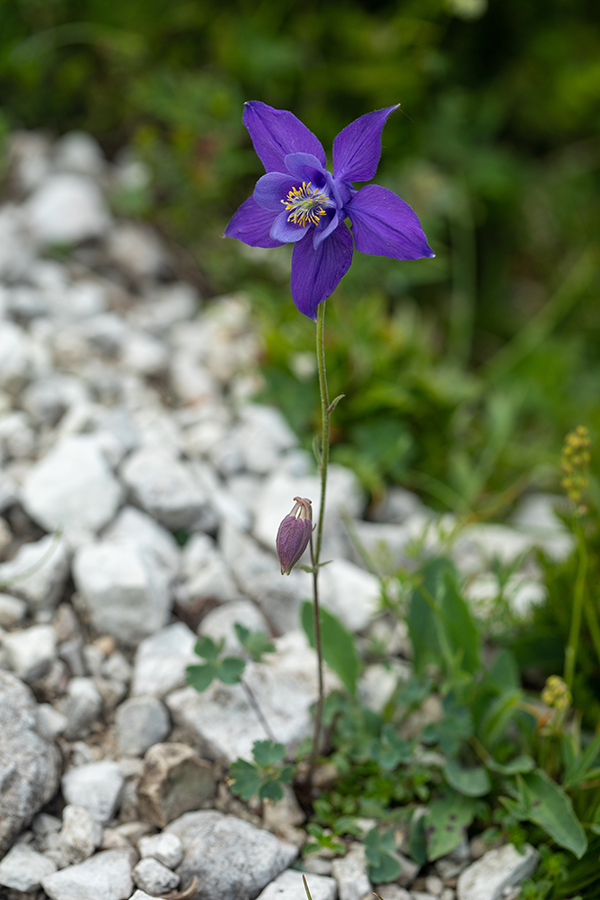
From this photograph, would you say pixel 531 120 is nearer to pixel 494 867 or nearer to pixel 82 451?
pixel 82 451

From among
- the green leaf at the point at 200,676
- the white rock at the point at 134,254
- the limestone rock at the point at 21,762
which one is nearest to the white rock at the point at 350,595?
the green leaf at the point at 200,676

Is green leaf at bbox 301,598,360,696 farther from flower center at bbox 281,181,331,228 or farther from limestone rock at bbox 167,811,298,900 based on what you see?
flower center at bbox 281,181,331,228

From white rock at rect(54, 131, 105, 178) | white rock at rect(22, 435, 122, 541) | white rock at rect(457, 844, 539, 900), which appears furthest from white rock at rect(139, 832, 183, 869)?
white rock at rect(54, 131, 105, 178)

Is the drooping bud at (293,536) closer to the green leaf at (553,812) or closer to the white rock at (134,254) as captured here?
the green leaf at (553,812)

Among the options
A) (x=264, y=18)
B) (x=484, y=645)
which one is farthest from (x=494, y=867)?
(x=264, y=18)

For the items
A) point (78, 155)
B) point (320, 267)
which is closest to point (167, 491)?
point (320, 267)
